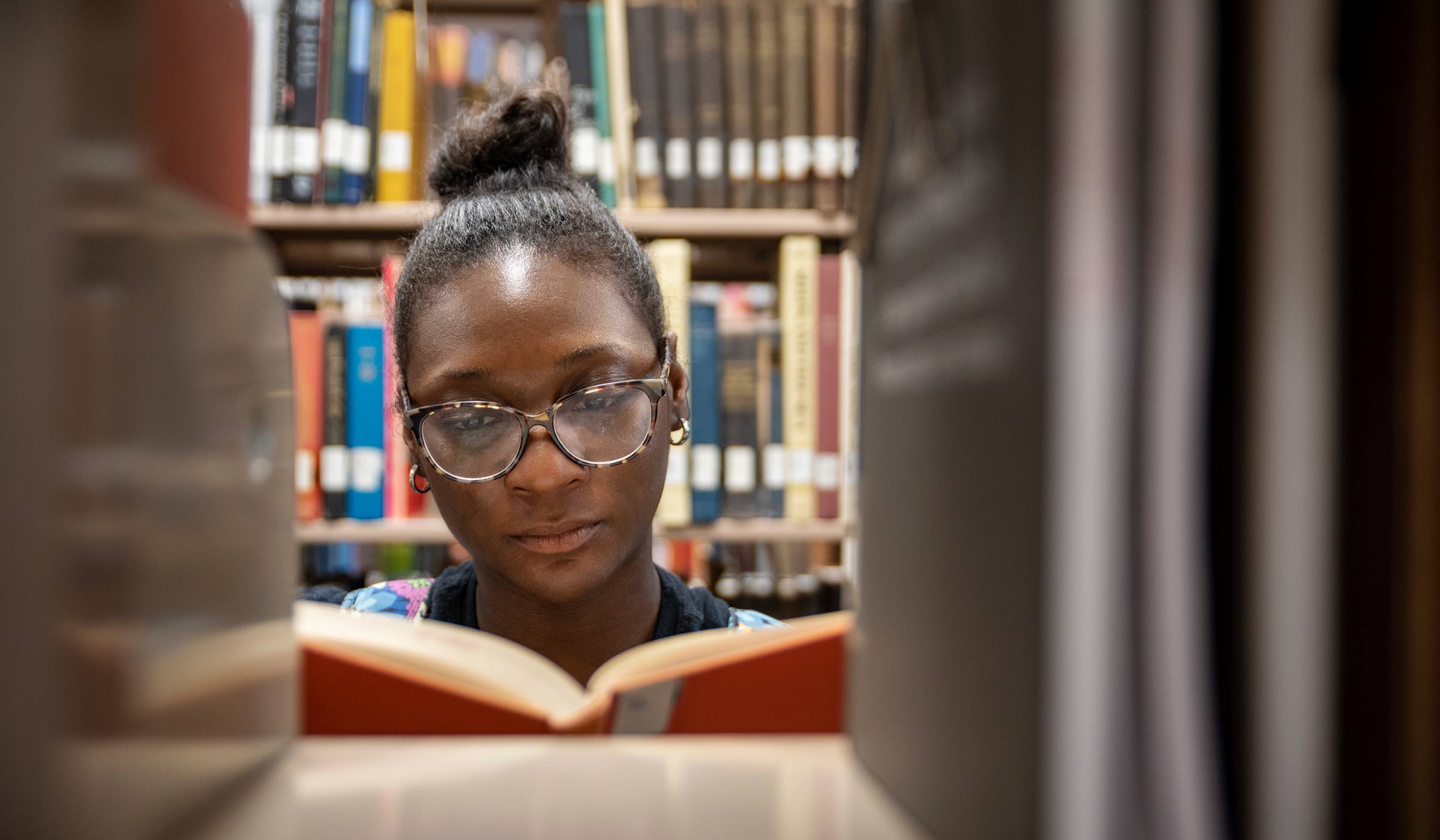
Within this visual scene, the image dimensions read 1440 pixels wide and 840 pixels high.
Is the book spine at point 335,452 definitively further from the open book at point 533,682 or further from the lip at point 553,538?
the open book at point 533,682

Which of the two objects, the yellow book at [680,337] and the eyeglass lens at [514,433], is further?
the yellow book at [680,337]

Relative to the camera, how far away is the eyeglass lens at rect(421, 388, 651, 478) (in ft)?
2.75

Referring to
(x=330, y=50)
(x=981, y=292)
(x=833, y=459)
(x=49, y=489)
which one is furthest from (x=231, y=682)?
(x=330, y=50)

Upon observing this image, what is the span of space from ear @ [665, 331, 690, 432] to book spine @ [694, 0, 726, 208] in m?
0.55

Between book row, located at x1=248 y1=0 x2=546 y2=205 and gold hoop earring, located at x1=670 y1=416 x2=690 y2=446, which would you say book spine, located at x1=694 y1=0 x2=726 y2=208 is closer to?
book row, located at x1=248 y1=0 x2=546 y2=205

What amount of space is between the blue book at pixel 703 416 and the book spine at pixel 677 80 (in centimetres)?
26

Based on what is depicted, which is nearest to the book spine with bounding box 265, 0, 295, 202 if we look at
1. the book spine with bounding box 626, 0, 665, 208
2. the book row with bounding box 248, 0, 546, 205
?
the book row with bounding box 248, 0, 546, 205

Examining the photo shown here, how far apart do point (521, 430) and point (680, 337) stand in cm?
58

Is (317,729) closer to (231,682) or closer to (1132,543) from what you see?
(231,682)

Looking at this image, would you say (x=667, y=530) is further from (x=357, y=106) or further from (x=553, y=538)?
(x=357, y=106)

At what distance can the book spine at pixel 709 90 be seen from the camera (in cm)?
145

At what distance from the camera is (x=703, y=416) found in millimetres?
1422

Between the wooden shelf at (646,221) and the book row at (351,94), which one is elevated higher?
the book row at (351,94)

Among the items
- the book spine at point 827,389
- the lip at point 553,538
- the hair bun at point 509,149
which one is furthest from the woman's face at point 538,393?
the book spine at point 827,389
